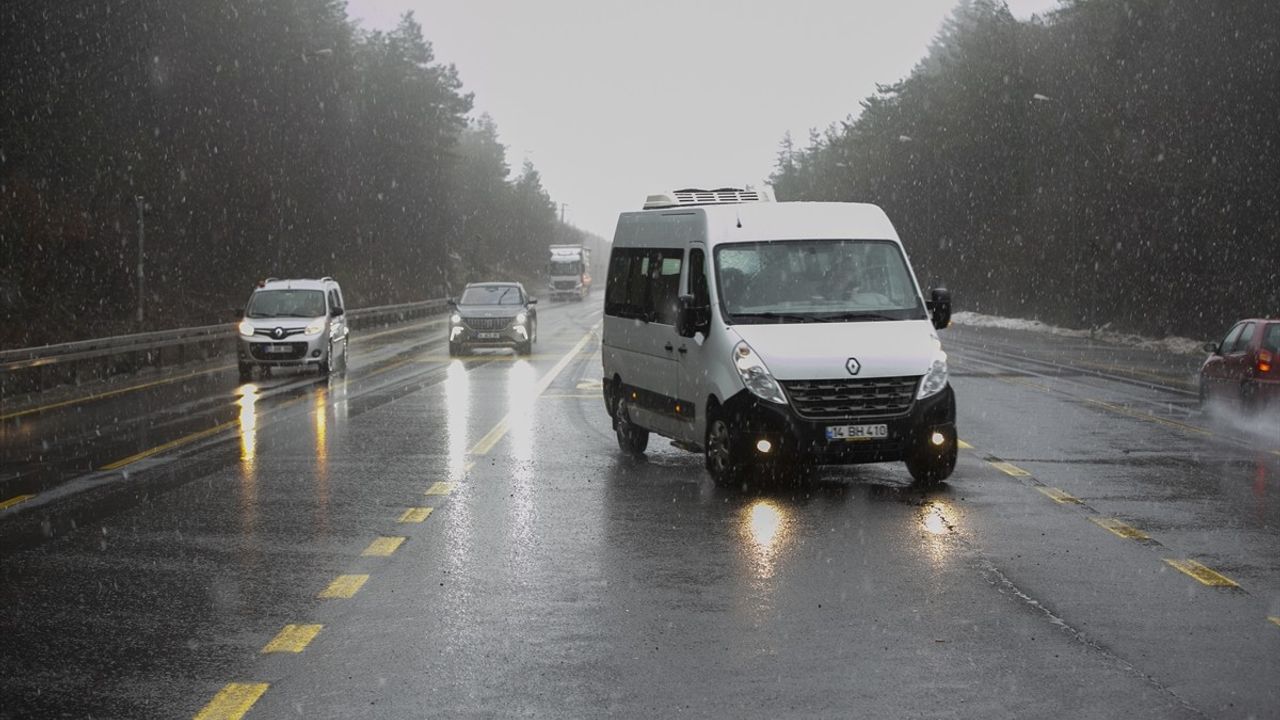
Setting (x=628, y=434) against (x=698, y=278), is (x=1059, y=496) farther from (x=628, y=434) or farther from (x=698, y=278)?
(x=628, y=434)

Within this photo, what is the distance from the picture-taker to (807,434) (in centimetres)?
1177

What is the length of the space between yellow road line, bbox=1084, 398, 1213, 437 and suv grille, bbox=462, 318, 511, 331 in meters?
15.9

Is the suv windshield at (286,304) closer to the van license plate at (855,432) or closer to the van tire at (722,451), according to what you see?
the van tire at (722,451)

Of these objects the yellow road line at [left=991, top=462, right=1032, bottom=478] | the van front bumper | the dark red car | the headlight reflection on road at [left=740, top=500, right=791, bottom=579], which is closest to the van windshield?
the van front bumper

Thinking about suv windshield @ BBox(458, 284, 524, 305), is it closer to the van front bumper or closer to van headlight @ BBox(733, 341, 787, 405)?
van headlight @ BBox(733, 341, 787, 405)

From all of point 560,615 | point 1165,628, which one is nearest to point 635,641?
point 560,615

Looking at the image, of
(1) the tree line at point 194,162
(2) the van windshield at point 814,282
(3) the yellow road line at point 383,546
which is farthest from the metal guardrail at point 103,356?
(3) the yellow road line at point 383,546

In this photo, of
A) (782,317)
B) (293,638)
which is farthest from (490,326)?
(293,638)

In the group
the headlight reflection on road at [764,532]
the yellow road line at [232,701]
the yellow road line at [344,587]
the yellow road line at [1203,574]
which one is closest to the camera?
the yellow road line at [232,701]

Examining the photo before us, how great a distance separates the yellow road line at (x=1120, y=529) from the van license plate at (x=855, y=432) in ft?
6.32

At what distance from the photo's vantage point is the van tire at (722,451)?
468 inches

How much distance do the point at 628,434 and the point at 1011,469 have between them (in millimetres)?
3733

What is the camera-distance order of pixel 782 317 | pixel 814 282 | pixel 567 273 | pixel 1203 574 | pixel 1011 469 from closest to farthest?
pixel 1203 574, pixel 782 317, pixel 814 282, pixel 1011 469, pixel 567 273

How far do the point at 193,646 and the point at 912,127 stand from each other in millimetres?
97204
